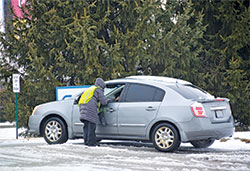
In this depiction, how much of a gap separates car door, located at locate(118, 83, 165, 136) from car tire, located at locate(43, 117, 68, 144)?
147 cm

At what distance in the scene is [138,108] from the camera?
10547 mm

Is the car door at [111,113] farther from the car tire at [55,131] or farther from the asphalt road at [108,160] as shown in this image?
the car tire at [55,131]

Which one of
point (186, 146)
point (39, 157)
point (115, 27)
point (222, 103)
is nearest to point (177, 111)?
point (222, 103)

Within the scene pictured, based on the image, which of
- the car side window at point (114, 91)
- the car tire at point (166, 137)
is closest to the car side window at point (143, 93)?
the car side window at point (114, 91)

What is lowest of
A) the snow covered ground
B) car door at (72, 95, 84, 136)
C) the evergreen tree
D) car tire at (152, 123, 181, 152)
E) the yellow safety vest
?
the snow covered ground

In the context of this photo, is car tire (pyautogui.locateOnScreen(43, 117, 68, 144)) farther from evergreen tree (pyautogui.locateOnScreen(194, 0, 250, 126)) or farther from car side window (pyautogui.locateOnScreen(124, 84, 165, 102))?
evergreen tree (pyautogui.locateOnScreen(194, 0, 250, 126))

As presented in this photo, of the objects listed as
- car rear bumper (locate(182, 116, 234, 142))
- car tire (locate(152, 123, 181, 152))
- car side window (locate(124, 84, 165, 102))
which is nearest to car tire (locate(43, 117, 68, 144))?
car side window (locate(124, 84, 165, 102))

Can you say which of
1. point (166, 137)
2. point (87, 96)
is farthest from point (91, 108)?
point (166, 137)

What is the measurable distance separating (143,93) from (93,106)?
1.16 meters

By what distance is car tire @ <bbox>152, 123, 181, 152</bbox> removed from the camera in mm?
9969

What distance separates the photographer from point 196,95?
1065cm

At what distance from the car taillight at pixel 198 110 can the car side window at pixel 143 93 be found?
2.75 feet

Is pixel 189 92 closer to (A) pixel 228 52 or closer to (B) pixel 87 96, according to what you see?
(B) pixel 87 96

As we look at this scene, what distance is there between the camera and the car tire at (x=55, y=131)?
11394 millimetres
